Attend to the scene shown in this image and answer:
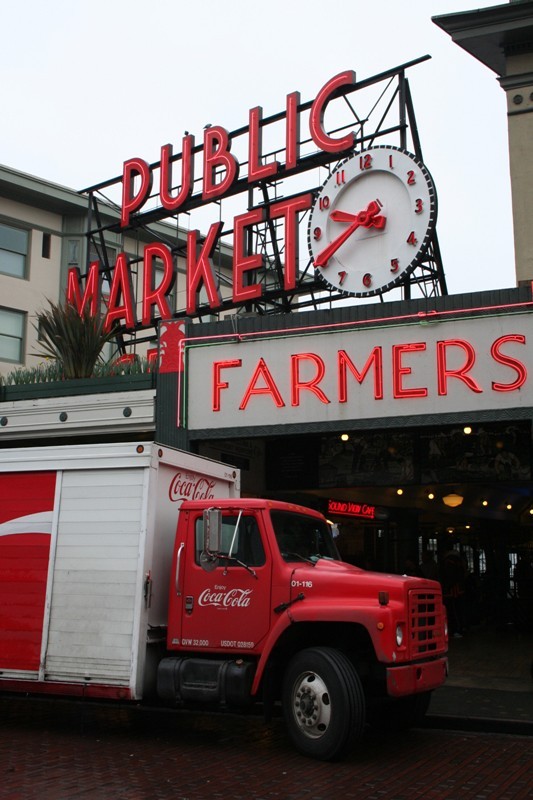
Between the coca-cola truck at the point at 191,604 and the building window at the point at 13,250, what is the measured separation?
27.6 m

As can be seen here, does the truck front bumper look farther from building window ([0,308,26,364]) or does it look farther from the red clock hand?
building window ([0,308,26,364])

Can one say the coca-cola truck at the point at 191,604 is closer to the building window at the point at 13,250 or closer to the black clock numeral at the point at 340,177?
the black clock numeral at the point at 340,177

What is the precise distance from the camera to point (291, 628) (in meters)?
9.14

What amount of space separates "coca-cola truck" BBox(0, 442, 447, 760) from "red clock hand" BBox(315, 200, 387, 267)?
12889mm

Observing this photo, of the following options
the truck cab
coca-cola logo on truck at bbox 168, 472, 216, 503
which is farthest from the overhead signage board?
the truck cab

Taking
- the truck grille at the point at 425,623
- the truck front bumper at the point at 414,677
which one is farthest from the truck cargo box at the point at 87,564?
the truck grille at the point at 425,623

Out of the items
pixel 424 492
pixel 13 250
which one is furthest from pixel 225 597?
pixel 13 250

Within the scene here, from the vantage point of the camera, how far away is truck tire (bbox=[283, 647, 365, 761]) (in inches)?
333

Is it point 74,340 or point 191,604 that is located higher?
point 74,340

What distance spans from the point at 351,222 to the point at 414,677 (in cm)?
1547

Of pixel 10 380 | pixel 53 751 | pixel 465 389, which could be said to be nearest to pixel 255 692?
pixel 53 751

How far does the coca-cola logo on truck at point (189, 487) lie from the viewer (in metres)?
10.3

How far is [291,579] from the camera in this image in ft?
30.1

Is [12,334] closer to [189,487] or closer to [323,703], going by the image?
[189,487]
